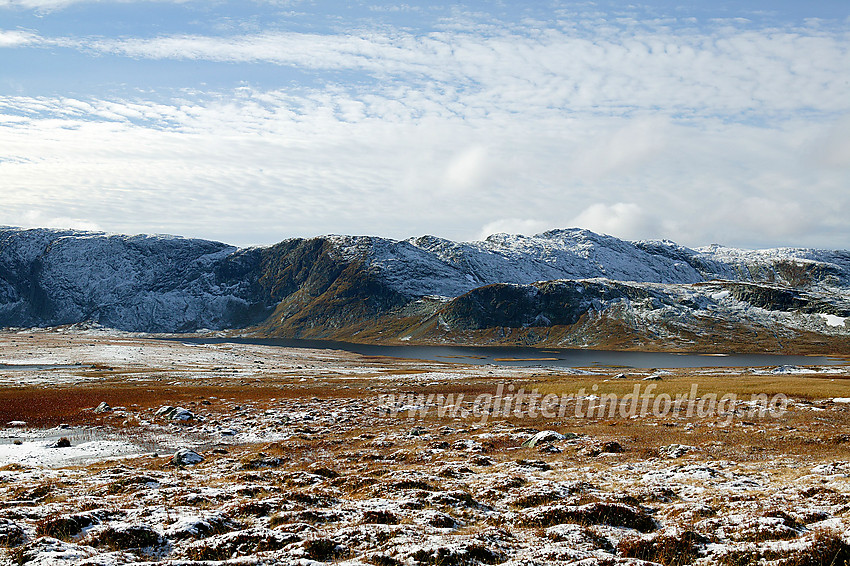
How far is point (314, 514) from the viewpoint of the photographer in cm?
1731

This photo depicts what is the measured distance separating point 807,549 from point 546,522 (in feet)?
23.0

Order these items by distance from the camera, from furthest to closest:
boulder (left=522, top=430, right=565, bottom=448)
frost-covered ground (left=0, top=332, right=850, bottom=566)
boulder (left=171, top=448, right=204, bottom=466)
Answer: boulder (left=522, top=430, right=565, bottom=448), boulder (left=171, top=448, right=204, bottom=466), frost-covered ground (left=0, top=332, right=850, bottom=566)

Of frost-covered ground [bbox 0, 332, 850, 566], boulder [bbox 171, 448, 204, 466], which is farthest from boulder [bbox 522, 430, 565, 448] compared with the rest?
boulder [bbox 171, 448, 204, 466]

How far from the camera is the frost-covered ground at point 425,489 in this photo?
13.8 meters

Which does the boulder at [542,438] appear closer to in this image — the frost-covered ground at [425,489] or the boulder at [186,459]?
the frost-covered ground at [425,489]

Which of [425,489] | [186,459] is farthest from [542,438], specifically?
[186,459]

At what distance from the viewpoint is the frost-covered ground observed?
13.8 meters

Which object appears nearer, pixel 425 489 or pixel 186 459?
pixel 425 489

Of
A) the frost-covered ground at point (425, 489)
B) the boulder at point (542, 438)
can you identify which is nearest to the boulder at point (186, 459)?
the frost-covered ground at point (425, 489)

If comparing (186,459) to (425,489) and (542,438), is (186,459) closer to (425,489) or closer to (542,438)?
(425,489)

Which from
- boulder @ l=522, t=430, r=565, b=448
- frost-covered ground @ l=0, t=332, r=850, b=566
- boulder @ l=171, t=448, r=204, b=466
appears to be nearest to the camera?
frost-covered ground @ l=0, t=332, r=850, b=566

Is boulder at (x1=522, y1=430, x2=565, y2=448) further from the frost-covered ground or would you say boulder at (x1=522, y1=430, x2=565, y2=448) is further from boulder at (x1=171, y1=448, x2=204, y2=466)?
boulder at (x1=171, y1=448, x2=204, y2=466)

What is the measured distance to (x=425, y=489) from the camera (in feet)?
72.4

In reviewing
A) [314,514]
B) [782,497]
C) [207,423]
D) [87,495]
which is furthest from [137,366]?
[782,497]
